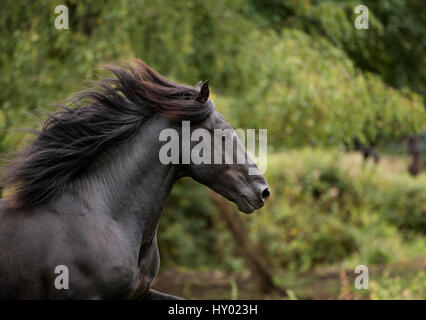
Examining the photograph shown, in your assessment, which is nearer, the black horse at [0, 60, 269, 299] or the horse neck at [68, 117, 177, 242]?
the black horse at [0, 60, 269, 299]

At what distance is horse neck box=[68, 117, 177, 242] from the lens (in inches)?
120

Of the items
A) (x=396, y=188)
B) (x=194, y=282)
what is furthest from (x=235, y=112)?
(x=396, y=188)

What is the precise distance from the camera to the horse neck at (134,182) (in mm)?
3047

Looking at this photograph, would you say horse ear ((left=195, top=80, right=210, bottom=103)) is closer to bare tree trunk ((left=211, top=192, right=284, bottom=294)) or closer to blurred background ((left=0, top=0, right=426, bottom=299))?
Answer: blurred background ((left=0, top=0, right=426, bottom=299))

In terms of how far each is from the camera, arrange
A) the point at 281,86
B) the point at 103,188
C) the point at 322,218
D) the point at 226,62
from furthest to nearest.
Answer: the point at 322,218 → the point at 226,62 → the point at 281,86 → the point at 103,188

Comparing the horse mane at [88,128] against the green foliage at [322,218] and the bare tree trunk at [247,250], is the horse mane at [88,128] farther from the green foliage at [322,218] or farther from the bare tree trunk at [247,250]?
the green foliage at [322,218]

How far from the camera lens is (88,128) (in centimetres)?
313

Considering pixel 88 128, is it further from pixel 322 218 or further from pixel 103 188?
pixel 322 218

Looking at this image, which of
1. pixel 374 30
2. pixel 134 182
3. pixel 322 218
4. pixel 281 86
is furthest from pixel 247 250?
pixel 134 182

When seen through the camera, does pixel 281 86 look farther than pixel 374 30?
No

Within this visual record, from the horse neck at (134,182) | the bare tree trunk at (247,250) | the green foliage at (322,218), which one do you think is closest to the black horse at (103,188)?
the horse neck at (134,182)

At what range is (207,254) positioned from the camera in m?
12.3

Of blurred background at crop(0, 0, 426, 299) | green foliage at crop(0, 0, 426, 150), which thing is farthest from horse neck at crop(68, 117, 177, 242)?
green foliage at crop(0, 0, 426, 150)

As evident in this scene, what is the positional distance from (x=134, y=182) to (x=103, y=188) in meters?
0.17
